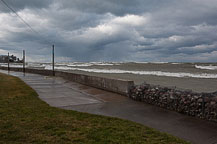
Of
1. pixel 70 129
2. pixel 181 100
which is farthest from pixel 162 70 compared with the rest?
pixel 70 129

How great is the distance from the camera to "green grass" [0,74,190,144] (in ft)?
12.8

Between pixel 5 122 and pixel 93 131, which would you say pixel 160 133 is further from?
pixel 5 122

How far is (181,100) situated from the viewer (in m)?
6.24

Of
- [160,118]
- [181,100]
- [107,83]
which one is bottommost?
[160,118]

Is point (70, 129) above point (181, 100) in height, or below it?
below

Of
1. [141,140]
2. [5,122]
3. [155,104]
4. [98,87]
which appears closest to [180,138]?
[141,140]

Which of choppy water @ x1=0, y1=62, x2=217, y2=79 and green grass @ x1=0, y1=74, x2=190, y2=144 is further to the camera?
choppy water @ x1=0, y1=62, x2=217, y2=79

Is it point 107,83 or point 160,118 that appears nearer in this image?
point 160,118

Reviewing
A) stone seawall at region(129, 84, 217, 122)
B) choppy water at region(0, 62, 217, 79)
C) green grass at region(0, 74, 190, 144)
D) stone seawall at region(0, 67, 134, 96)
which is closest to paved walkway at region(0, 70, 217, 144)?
stone seawall at region(129, 84, 217, 122)

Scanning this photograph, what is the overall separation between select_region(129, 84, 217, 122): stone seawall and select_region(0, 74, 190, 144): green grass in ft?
6.37

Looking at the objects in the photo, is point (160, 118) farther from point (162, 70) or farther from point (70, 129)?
point (162, 70)

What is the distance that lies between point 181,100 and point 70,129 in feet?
12.4

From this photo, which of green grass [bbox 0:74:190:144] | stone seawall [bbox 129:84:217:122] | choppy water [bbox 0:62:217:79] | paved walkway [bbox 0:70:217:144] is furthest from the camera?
choppy water [bbox 0:62:217:79]

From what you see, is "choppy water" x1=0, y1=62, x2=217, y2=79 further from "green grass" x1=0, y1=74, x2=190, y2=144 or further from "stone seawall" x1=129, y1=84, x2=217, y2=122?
"green grass" x1=0, y1=74, x2=190, y2=144
